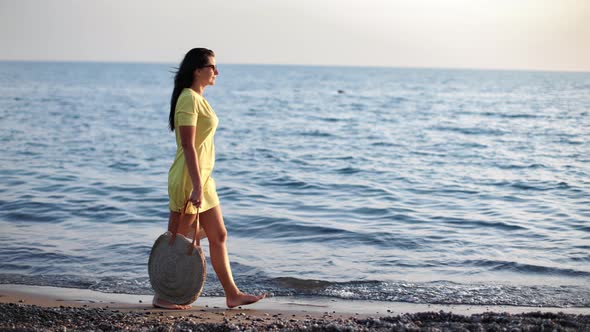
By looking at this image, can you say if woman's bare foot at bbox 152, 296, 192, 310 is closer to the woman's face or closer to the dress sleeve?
the dress sleeve

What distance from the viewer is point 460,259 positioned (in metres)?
8.30

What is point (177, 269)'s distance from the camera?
227 inches

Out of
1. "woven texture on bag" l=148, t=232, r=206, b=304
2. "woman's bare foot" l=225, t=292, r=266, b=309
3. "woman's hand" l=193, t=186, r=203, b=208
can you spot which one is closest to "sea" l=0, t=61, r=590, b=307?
"woman's bare foot" l=225, t=292, r=266, b=309

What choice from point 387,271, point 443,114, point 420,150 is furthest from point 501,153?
point 443,114

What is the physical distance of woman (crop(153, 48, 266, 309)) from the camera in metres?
5.32

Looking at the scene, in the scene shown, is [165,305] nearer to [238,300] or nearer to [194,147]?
[238,300]

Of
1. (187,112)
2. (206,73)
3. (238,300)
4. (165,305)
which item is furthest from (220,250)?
(206,73)

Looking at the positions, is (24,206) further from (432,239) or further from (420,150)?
(420,150)

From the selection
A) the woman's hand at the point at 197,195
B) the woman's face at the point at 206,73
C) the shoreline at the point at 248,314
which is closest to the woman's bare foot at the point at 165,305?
the shoreline at the point at 248,314

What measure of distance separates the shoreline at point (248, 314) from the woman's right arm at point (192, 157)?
97 centimetres

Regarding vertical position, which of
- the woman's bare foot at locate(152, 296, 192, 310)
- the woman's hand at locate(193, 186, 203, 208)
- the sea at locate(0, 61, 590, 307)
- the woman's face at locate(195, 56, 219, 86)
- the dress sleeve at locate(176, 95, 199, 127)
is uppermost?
the woman's face at locate(195, 56, 219, 86)

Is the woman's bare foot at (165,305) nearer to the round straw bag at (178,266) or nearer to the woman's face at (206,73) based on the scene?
the round straw bag at (178,266)

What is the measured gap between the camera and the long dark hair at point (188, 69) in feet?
18.0

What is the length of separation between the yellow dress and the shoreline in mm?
920
